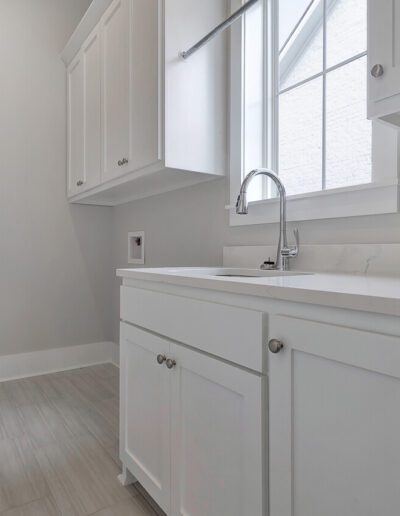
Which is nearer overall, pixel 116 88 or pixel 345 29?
pixel 345 29

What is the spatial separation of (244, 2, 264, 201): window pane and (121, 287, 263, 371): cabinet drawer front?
78 cm

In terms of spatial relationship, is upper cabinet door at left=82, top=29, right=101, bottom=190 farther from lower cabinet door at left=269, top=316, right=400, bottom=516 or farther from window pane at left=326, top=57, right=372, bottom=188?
lower cabinet door at left=269, top=316, right=400, bottom=516

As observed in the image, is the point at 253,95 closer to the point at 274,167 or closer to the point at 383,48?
the point at 274,167

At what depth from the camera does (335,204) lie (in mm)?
1316

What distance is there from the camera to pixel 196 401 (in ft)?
3.32

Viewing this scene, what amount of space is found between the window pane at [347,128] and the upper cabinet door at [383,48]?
1.43 feet

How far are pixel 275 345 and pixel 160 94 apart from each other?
1.26m

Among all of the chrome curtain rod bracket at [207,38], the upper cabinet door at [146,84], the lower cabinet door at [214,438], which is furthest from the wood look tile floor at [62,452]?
the chrome curtain rod bracket at [207,38]

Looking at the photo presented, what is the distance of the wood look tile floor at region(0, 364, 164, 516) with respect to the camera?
51.5 inches

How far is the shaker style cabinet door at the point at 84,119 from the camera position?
89.8 inches

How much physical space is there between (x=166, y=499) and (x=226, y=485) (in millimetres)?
328

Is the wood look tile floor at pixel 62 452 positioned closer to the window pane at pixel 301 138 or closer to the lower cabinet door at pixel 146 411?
the lower cabinet door at pixel 146 411

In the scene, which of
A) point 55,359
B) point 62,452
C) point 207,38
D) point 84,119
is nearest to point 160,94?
point 207,38

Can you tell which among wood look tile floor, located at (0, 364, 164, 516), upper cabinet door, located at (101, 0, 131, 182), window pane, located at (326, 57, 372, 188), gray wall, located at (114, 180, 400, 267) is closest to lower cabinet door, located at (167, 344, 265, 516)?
wood look tile floor, located at (0, 364, 164, 516)
